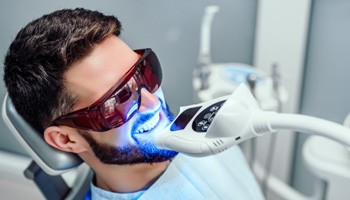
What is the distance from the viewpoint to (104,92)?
0.90 metres

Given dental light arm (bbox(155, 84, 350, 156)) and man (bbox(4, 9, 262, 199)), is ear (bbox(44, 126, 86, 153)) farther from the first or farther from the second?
dental light arm (bbox(155, 84, 350, 156))

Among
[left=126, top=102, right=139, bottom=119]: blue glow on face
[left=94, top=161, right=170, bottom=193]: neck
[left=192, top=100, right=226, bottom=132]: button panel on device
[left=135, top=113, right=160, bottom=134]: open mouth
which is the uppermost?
[left=192, top=100, right=226, bottom=132]: button panel on device

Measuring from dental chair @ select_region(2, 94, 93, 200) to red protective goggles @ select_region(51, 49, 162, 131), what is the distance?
0.08 m

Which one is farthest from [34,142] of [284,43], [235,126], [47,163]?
[284,43]

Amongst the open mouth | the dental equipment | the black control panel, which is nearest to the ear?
the open mouth

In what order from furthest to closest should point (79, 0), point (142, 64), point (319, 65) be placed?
point (319, 65) → point (79, 0) → point (142, 64)

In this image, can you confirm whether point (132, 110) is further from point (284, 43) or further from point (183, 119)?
point (284, 43)

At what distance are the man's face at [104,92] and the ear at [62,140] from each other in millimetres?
32

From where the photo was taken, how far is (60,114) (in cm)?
96

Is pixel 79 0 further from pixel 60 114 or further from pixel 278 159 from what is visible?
pixel 278 159

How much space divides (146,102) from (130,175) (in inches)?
7.5

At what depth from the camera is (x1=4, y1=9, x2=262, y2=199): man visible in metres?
0.90

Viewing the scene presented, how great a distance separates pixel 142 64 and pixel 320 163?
2.03 ft

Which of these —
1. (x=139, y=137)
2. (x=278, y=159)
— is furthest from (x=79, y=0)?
(x=278, y=159)
